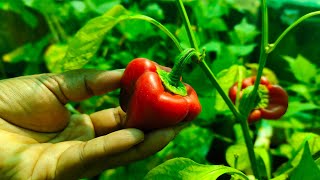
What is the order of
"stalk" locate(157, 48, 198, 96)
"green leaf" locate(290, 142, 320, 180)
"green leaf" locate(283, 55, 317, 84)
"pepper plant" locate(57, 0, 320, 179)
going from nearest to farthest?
"green leaf" locate(290, 142, 320, 180), "pepper plant" locate(57, 0, 320, 179), "stalk" locate(157, 48, 198, 96), "green leaf" locate(283, 55, 317, 84)

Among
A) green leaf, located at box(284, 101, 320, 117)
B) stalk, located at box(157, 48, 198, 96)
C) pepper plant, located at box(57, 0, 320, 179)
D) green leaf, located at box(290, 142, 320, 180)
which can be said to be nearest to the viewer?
green leaf, located at box(290, 142, 320, 180)

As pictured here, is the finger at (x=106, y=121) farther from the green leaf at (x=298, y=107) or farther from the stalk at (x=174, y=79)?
the green leaf at (x=298, y=107)

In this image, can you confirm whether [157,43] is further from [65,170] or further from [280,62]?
[65,170]

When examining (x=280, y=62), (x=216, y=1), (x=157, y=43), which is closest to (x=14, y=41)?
(x=157, y=43)

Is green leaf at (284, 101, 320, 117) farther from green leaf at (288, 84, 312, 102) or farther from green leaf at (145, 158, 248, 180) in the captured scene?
green leaf at (145, 158, 248, 180)

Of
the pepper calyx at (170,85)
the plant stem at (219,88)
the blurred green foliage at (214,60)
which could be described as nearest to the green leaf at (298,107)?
the blurred green foliage at (214,60)

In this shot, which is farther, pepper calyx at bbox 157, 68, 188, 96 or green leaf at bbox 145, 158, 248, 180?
pepper calyx at bbox 157, 68, 188, 96

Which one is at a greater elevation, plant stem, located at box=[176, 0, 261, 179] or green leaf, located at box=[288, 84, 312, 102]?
plant stem, located at box=[176, 0, 261, 179]

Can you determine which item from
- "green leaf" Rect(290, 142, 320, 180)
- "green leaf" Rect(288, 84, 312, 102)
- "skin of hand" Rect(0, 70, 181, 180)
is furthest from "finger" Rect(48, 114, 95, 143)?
"green leaf" Rect(288, 84, 312, 102)
